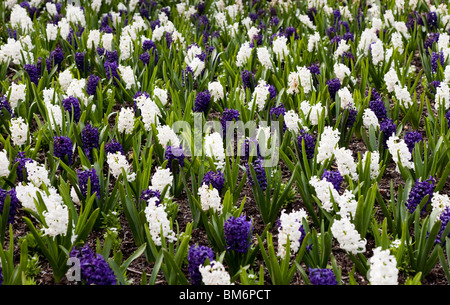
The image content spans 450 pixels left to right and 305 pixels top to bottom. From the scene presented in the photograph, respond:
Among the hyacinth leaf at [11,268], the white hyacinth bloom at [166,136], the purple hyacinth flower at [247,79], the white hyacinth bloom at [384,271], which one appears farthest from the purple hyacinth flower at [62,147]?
the white hyacinth bloom at [384,271]

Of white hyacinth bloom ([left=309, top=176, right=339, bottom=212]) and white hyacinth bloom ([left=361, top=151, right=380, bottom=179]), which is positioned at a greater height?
white hyacinth bloom ([left=361, top=151, right=380, bottom=179])

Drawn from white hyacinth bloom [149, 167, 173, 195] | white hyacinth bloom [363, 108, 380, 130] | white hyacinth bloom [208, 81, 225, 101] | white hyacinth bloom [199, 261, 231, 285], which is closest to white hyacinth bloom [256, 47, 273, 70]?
white hyacinth bloom [208, 81, 225, 101]

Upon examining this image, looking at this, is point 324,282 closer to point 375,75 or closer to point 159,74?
point 375,75

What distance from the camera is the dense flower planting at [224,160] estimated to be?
2609mm

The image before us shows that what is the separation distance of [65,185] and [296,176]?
51.2 inches

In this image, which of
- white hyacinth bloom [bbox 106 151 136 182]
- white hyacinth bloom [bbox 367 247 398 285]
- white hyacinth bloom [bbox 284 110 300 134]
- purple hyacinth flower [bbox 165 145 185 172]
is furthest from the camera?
white hyacinth bloom [bbox 284 110 300 134]

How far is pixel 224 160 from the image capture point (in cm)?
351

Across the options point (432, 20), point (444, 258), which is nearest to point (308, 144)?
point (444, 258)

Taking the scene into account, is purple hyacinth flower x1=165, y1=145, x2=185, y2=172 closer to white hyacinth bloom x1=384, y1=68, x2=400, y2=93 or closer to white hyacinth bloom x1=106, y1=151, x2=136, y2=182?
white hyacinth bloom x1=106, y1=151, x2=136, y2=182

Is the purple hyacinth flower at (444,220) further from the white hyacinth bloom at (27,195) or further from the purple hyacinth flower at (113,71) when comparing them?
the purple hyacinth flower at (113,71)

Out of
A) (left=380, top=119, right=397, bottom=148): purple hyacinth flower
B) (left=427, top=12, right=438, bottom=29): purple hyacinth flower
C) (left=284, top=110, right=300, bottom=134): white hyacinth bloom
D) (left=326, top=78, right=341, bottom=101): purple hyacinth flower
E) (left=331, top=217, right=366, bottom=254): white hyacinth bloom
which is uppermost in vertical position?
(left=427, top=12, right=438, bottom=29): purple hyacinth flower

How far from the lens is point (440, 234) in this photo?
106 inches

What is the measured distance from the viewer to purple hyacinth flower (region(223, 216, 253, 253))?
2.58 m

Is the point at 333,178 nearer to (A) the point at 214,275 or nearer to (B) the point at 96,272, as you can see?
(A) the point at 214,275
